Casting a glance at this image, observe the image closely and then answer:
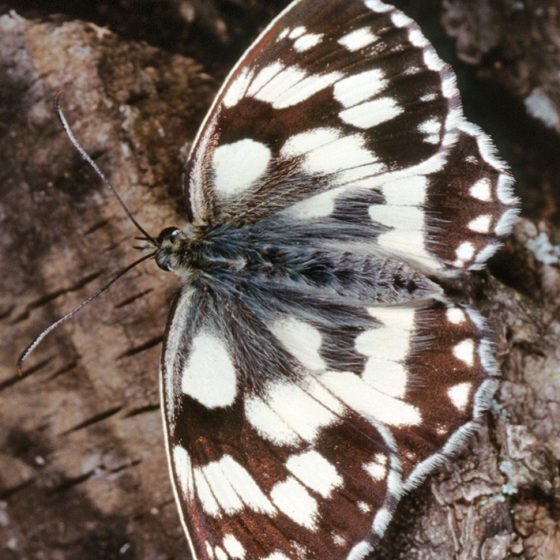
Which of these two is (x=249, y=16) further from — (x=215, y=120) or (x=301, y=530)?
(x=301, y=530)

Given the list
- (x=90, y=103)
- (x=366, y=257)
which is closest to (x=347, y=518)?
(x=366, y=257)

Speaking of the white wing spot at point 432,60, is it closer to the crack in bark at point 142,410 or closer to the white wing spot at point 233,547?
the crack in bark at point 142,410

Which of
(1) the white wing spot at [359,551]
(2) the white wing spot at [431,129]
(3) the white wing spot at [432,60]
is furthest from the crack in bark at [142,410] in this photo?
(3) the white wing spot at [432,60]

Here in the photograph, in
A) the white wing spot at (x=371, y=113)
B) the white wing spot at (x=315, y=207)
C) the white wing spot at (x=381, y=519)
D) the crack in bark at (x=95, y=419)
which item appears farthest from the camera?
the crack in bark at (x=95, y=419)

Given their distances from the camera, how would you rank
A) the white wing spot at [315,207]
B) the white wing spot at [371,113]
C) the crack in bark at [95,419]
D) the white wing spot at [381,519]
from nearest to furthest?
the white wing spot at [381,519] < the white wing spot at [371,113] < the white wing spot at [315,207] < the crack in bark at [95,419]

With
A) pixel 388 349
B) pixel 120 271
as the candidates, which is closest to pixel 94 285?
pixel 120 271

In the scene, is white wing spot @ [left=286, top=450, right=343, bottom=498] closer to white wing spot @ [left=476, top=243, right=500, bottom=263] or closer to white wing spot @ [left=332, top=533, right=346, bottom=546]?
white wing spot @ [left=332, top=533, right=346, bottom=546]

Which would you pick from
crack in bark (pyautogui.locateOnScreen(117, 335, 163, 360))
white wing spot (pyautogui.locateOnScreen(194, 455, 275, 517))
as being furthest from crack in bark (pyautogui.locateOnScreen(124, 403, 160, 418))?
white wing spot (pyautogui.locateOnScreen(194, 455, 275, 517))

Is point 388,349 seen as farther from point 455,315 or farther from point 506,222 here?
point 506,222
